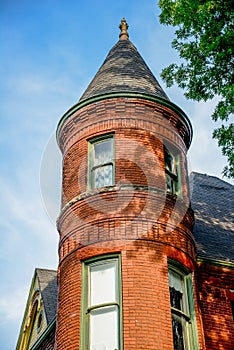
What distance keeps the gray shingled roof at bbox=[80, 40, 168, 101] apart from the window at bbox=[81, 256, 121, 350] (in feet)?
17.0

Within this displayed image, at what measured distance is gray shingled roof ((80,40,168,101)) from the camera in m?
14.7

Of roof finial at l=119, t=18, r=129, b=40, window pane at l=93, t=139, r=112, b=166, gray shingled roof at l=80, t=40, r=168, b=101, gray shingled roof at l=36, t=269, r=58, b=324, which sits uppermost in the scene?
roof finial at l=119, t=18, r=129, b=40

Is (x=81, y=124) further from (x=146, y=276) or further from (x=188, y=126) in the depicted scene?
(x=146, y=276)

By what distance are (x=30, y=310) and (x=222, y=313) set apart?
9.44 meters

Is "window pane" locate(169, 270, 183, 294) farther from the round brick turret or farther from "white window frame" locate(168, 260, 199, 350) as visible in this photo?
the round brick turret

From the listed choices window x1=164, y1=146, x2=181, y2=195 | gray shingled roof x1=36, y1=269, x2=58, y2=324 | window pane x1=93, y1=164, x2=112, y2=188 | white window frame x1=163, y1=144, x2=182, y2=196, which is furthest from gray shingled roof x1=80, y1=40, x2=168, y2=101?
gray shingled roof x1=36, y1=269, x2=58, y2=324

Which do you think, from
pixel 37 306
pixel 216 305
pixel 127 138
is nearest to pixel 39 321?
pixel 37 306

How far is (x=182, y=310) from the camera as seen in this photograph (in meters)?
11.6

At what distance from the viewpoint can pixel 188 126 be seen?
15055 mm

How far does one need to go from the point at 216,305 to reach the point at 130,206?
3423 mm

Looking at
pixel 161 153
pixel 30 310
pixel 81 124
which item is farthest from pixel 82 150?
pixel 30 310

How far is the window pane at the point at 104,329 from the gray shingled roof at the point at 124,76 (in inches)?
245

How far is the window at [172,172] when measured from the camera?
44.4 ft

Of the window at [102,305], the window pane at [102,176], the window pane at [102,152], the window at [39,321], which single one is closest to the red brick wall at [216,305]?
the window at [102,305]
